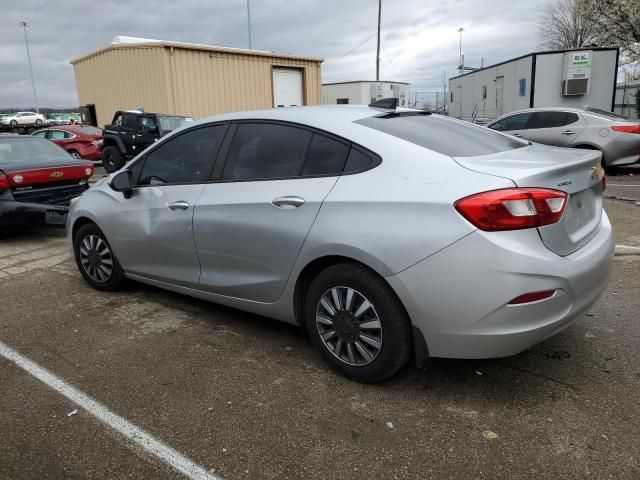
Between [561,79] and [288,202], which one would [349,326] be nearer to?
[288,202]

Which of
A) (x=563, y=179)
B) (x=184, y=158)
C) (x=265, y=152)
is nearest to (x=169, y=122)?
(x=184, y=158)

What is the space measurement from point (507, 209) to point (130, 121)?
14904mm

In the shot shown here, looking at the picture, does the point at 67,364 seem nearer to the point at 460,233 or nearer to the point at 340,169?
the point at 340,169

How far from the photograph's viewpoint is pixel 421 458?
2.38 meters

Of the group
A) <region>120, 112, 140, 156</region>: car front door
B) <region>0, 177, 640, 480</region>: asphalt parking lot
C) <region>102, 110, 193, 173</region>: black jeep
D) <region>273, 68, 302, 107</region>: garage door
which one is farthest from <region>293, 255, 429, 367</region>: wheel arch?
<region>273, 68, 302, 107</region>: garage door

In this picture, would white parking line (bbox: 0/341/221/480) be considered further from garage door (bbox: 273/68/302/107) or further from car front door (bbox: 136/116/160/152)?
garage door (bbox: 273/68/302/107)

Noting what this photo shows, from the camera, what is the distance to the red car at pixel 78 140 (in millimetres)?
16781

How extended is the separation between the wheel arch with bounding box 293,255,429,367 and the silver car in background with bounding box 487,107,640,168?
30.5 ft

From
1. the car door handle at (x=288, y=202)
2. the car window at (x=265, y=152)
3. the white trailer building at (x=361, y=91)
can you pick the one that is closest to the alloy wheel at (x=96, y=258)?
the car window at (x=265, y=152)

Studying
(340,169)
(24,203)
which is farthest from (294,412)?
(24,203)

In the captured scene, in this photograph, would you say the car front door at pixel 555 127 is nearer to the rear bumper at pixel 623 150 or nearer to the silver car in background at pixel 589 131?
the silver car in background at pixel 589 131

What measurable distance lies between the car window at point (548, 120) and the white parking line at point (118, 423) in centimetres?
1060

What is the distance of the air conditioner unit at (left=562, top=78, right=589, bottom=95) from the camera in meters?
16.4

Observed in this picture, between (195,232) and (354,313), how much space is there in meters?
1.39
